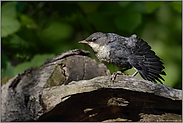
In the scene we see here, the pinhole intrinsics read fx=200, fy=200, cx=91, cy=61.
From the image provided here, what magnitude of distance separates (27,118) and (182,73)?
2255mm

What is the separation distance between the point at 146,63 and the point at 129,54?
0.56 feet

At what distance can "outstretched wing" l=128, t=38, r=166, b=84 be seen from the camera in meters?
1.73

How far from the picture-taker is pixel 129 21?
9.86 ft

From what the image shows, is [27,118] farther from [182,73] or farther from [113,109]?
[182,73]

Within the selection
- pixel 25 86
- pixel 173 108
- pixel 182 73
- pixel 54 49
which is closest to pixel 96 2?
pixel 54 49

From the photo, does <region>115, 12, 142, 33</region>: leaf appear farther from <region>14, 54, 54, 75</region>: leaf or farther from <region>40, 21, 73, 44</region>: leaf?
<region>14, 54, 54, 75</region>: leaf

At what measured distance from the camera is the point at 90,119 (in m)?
1.88

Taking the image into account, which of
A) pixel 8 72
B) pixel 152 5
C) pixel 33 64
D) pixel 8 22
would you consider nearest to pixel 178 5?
pixel 152 5

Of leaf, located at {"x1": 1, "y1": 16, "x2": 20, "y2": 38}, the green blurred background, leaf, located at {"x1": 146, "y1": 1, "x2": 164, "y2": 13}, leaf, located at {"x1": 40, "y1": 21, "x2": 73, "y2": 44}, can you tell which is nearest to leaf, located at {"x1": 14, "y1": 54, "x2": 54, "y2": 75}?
the green blurred background

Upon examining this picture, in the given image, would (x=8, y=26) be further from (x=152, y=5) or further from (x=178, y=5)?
(x=178, y=5)

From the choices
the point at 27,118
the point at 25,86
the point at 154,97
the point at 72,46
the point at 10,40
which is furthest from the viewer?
the point at 72,46

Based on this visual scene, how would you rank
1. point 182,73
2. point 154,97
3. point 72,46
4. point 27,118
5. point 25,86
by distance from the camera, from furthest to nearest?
1. point 72,46
2. point 182,73
3. point 25,86
4. point 27,118
5. point 154,97

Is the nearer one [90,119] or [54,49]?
[90,119]

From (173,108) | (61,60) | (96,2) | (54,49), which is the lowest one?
(173,108)
